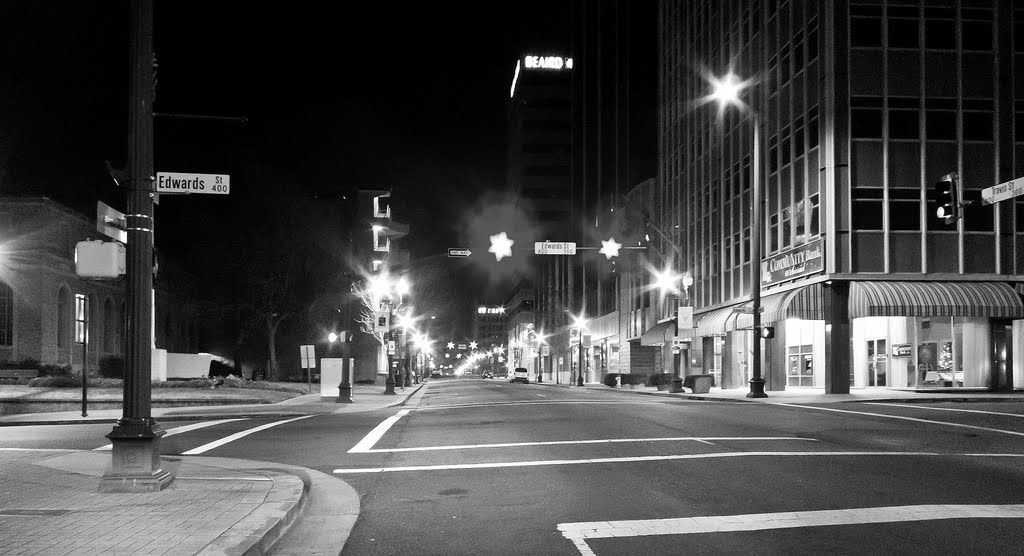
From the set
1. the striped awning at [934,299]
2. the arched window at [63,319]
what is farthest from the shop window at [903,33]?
the arched window at [63,319]

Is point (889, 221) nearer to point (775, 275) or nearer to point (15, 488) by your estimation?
point (775, 275)

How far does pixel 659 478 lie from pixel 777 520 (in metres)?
2.74

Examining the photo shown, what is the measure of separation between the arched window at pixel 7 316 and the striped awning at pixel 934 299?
135 feet

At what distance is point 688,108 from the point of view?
53.7 metres

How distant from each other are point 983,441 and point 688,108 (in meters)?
41.2

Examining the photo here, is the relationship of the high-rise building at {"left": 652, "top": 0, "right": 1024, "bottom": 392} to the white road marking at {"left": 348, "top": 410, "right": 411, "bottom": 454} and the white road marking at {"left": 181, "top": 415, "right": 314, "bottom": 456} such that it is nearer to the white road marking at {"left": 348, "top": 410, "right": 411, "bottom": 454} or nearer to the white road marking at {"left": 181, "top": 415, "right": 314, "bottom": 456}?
the white road marking at {"left": 348, "top": 410, "right": 411, "bottom": 454}

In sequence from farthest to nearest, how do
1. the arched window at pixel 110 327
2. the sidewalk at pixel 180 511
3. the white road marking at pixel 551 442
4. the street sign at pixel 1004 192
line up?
the arched window at pixel 110 327 → the street sign at pixel 1004 192 → the white road marking at pixel 551 442 → the sidewalk at pixel 180 511

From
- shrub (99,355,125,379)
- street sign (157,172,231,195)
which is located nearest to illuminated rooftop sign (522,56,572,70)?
shrub (99,355,125,379)

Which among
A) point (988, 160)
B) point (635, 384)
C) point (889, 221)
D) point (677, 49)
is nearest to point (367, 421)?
point (889, 221)

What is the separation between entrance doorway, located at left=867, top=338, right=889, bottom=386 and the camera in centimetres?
3758

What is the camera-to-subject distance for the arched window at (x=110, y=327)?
177ft

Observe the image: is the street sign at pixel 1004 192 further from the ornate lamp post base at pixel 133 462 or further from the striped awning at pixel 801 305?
the ornate lamp post base at pixel 133 462

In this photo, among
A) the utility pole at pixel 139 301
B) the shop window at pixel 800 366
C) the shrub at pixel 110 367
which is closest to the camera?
the utility pole at pixel 139 301

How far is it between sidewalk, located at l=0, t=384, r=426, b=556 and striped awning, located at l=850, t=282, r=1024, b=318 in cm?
2656
